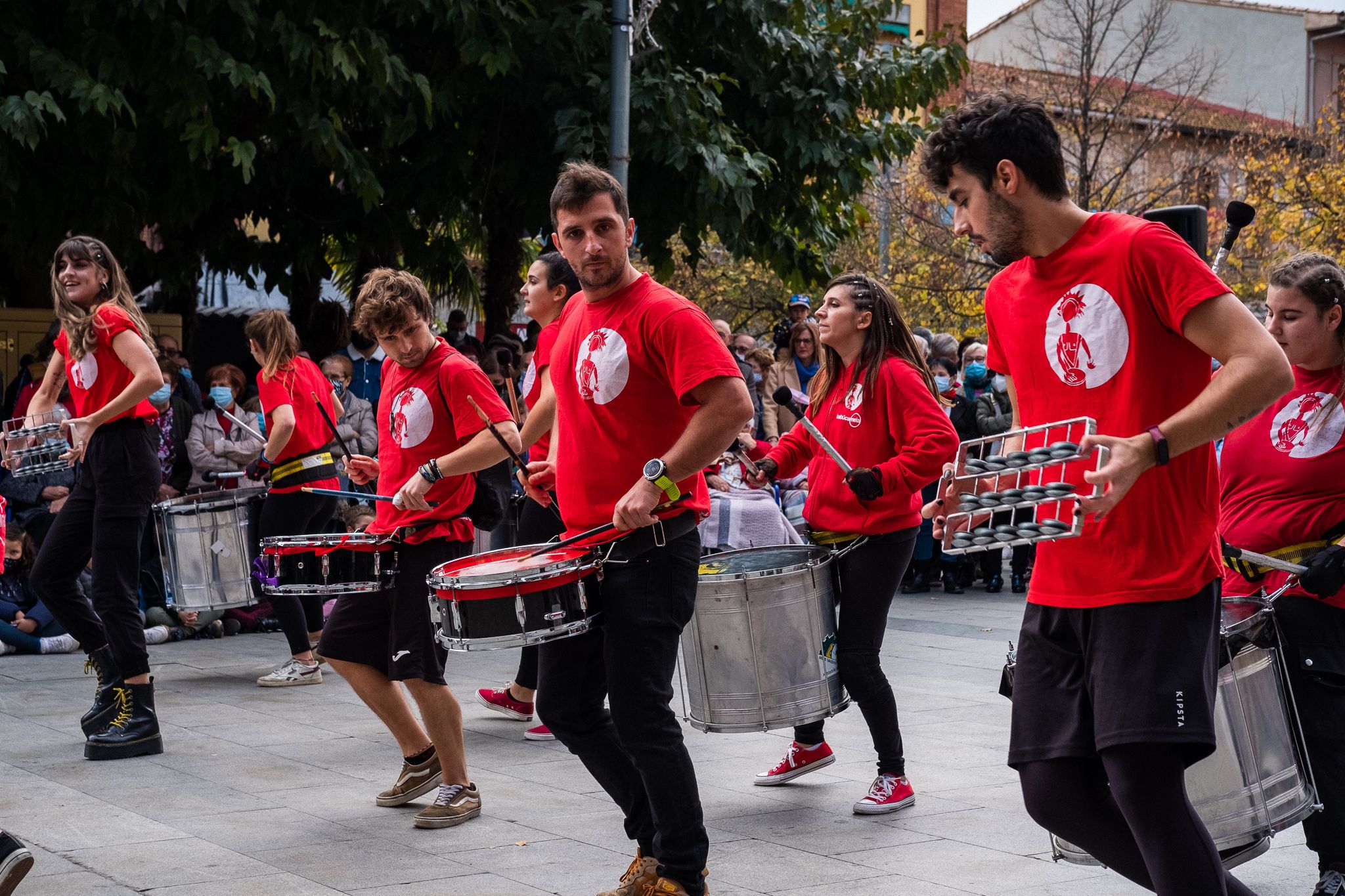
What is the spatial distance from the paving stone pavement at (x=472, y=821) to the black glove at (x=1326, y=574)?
3.54ft

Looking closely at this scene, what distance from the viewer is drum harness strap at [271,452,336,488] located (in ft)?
27.9

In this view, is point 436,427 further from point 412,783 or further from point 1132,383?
point 1132,383

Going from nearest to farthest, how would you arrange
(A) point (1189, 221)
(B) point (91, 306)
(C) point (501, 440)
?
(A) point (1189, 221), (C) point (501, 440), (B) point (91, 306)

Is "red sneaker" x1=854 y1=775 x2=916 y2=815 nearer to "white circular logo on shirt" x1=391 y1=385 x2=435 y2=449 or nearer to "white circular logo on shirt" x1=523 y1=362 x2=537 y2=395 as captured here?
"white circular logo on shirt" x1=391 y1=385 x2=435 y2=449

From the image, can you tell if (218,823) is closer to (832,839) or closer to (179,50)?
(832,839)

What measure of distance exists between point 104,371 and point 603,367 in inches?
130

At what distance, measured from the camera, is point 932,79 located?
14.4m

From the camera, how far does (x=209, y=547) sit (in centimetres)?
855

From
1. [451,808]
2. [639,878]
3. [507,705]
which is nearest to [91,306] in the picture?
[507,705]

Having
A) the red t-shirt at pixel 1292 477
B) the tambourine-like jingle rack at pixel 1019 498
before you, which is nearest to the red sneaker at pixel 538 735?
the red t-shirt at pixel 1292 477

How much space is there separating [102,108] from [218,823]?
20.0 ft

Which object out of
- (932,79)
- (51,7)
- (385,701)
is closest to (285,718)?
(385,701)

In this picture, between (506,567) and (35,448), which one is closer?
(506,567)

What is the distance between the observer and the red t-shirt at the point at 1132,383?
9.95 ft
